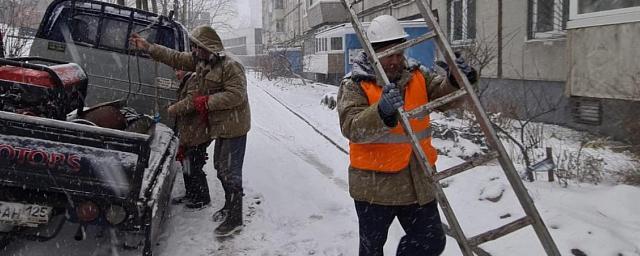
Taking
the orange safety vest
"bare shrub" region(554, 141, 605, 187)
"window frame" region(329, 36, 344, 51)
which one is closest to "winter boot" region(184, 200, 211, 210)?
the orange safety vest

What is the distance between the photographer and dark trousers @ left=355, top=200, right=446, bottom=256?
119 inches

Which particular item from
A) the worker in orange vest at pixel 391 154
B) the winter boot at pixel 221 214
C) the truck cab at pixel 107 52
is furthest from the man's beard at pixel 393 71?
the truck cab at pixel 107 52

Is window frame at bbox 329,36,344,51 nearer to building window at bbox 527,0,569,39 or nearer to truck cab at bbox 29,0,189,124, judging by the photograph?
building window at bbox 527,0,569,39

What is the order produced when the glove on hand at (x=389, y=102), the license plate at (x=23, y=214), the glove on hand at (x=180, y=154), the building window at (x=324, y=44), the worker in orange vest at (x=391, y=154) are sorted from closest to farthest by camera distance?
the glove on hand at (x=389, y=102), the worker in orange vest at (x=391, y=154), the license plate at (x=23, y=214), the glove on hand at (x=180, y=154), the building window at (x=324, y=44)

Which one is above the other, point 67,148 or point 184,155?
point 67,148

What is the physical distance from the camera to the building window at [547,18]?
10.9 m

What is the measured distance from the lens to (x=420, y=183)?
294 cm

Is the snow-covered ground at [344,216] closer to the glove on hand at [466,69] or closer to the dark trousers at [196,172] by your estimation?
the dark trousers at [196,172]

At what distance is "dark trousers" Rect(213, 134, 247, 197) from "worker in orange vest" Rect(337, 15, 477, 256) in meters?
1.97

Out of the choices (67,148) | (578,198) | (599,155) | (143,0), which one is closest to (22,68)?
(67,148)

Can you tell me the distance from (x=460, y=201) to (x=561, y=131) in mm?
4995

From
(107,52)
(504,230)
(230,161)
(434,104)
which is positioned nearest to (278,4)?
(107,52)

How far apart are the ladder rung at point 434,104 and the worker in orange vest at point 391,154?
0.36 ft

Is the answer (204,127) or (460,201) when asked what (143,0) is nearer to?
(204,127)
